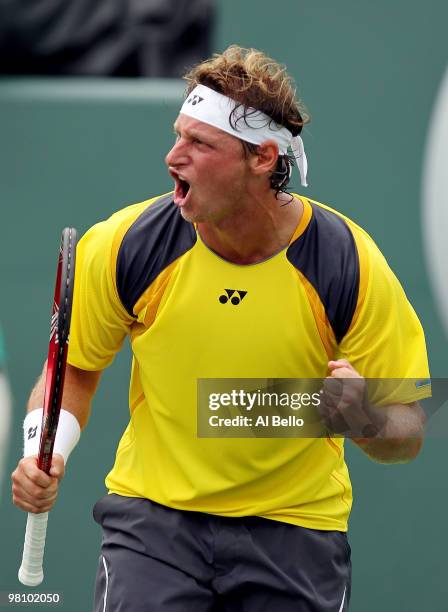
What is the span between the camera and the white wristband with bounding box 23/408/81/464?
134 inches

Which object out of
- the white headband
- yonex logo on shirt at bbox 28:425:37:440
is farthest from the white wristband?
the white headband

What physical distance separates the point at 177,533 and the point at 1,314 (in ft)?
5.56

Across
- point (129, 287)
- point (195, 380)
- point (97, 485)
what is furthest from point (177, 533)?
point (97, 485)

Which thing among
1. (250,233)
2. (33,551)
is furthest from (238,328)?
(33,551)

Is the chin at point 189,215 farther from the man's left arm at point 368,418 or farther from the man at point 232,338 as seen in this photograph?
the man's left arm at point 368,418

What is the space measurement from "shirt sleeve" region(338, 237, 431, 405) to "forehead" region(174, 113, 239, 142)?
46cm

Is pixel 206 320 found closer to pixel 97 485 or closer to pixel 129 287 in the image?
pixel 129 287

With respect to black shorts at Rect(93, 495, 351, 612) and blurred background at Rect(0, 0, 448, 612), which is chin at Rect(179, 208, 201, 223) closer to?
black shorts at Rect(93, 495, 351, 612)

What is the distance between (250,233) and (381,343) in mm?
437

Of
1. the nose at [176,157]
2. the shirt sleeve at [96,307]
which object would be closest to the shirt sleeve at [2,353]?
the shirt sleeve at [96,307]

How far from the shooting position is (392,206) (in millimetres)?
4969

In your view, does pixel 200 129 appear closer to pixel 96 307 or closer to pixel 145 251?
pixel 145 251

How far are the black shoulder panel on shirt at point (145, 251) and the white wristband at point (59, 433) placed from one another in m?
0.33

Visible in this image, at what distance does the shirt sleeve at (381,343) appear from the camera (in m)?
3.44
